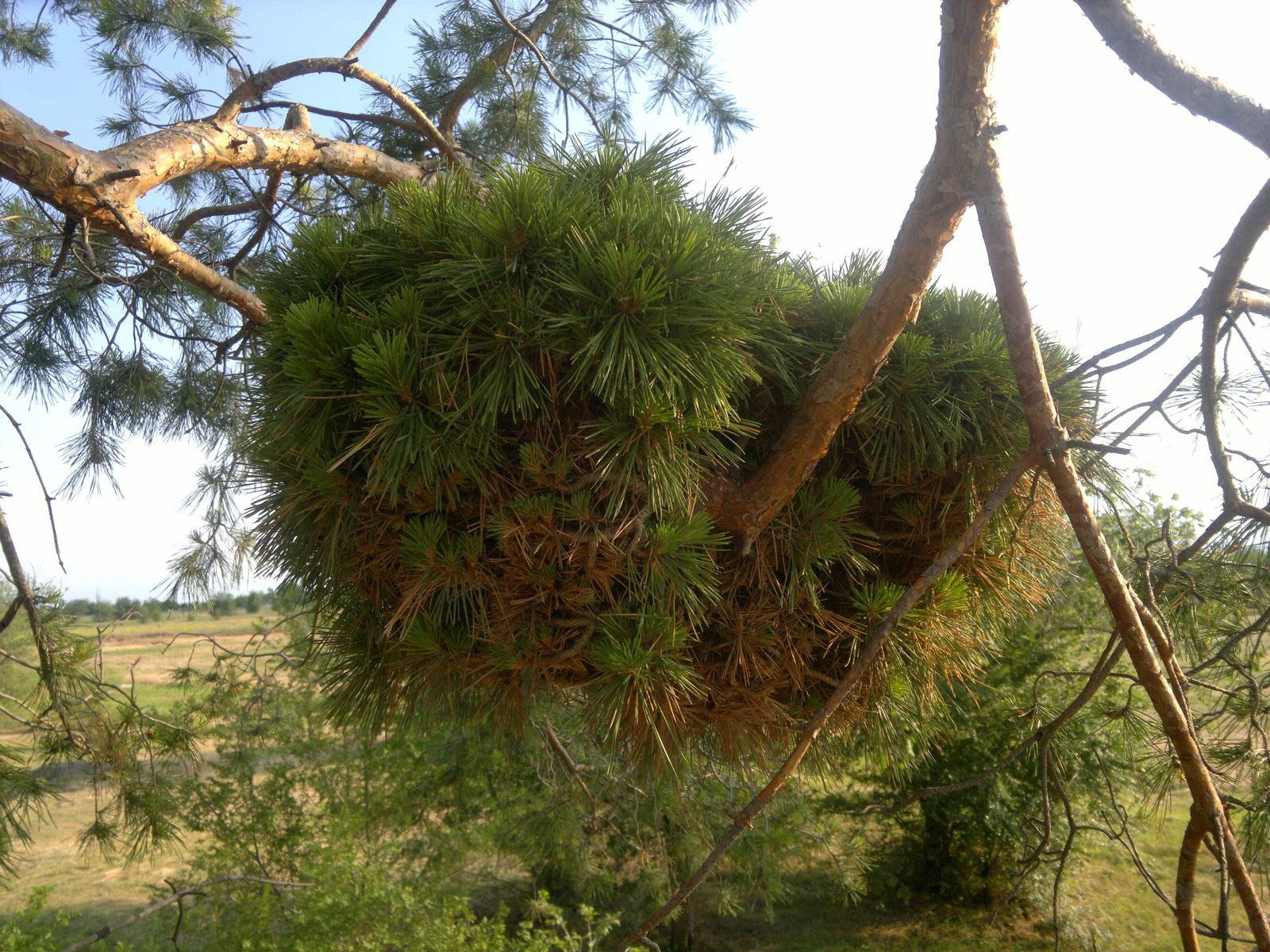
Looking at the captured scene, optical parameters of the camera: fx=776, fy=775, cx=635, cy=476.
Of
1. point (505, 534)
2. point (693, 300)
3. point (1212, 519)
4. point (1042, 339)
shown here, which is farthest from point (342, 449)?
point (1212, 519)

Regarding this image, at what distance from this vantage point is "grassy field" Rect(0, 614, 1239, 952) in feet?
15.8

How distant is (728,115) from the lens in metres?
2.21

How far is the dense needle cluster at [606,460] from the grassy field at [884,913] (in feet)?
14.5

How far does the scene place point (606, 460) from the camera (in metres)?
0.71

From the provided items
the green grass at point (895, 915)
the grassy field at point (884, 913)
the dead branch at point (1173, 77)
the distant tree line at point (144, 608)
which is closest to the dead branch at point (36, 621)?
the distant tree line at point (144, 608)

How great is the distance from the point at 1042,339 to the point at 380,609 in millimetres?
A: 844

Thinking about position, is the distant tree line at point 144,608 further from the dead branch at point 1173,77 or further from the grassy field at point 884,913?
the grassy field at point 884,913

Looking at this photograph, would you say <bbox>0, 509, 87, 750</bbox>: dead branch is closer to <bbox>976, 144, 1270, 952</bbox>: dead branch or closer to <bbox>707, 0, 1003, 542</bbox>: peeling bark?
<bbox>707, 0, 1003, 542</bbox>: peeling bark

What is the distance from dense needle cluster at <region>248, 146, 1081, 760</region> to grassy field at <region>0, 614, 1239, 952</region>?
4.42m

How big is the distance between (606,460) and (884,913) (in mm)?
6148

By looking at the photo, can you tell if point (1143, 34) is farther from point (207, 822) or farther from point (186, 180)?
point (207, 822)

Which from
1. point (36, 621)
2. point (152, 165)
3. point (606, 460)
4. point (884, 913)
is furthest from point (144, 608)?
point (884, 913)

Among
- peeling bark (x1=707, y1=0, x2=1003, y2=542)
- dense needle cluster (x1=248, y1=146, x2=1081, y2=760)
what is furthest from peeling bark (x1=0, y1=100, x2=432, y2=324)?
peeling bark (x1=707, y1=0, x2=1003, y2=542)

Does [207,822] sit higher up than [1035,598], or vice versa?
[1035,598]
